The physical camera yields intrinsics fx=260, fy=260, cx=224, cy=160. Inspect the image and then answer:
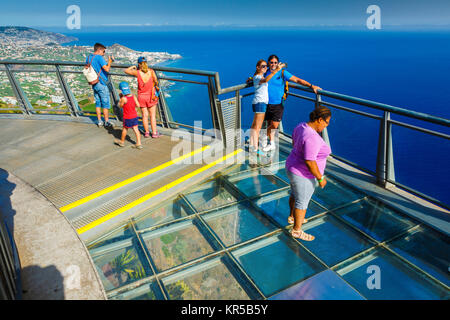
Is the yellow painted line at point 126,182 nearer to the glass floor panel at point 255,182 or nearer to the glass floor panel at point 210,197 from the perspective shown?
the glass floor panel at point 210,197

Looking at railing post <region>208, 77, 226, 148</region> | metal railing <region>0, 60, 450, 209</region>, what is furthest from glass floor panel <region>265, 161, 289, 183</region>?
railing post <region>208, 77, 226, 148</region>

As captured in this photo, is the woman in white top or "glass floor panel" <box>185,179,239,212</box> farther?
the woman in white top

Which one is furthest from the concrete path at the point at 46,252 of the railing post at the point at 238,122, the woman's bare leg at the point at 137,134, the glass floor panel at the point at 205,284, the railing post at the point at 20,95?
the railing post at the point at 20,95

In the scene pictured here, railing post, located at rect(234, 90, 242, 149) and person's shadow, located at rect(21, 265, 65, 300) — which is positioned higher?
railing post, located at rect(234, 90, 242, 149)

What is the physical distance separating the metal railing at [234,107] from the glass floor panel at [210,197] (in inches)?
61.8

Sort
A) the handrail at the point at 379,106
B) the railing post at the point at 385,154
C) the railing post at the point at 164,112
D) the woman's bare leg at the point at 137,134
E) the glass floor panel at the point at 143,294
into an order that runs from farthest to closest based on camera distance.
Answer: the railing post at the point at 164,112
the woman's bare leg at the point at 137,134
the railing post at the point at 385,154
the handrail at the point at 379,106
the glass floor panel at the point at 143,294

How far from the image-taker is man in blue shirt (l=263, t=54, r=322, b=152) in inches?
210

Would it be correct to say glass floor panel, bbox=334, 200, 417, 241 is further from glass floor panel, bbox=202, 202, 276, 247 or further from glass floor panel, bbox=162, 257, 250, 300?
glass floor panel, bbox=162, 257, 250, 300

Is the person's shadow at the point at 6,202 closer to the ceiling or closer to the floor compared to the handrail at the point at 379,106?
closer to the floor

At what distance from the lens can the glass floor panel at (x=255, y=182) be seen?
4.86 meters

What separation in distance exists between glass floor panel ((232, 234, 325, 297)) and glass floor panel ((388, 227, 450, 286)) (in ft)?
4.03

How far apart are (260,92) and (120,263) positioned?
163 inches

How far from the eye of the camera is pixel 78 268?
2859 mm
